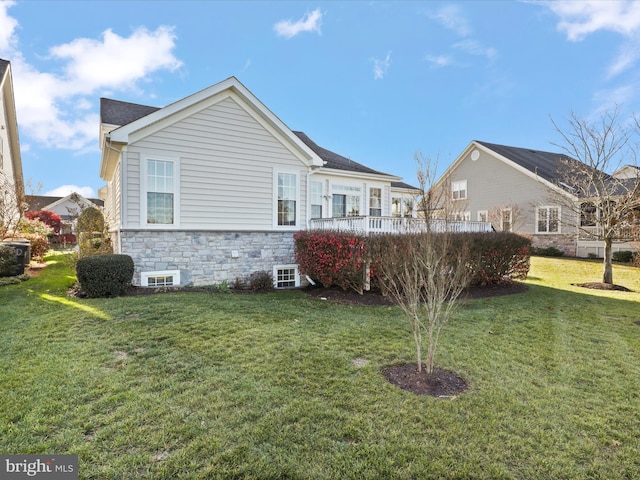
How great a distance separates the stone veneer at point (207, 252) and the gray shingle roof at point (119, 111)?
19.8ft

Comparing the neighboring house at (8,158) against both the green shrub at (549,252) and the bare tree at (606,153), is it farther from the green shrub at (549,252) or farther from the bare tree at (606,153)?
the green shrub at (549,252)

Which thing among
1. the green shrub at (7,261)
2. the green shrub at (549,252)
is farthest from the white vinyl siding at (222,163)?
the green shrub at (549,252)

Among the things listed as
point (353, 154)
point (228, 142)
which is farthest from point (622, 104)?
point (228, 142)

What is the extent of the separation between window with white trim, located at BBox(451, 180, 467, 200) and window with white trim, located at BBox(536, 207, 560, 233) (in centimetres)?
552

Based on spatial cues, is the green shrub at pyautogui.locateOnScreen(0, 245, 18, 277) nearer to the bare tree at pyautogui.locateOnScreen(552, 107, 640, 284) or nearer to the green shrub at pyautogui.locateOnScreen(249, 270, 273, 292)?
the green shrub at pyautogui.locateOnScreen(249, 270, 273, 292)

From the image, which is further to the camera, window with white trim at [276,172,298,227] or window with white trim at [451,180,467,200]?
window with white trim at [451,180,467,200]

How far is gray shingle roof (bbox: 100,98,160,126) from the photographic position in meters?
12.4

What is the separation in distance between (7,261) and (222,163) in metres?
6.91

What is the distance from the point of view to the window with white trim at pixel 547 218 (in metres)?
20.7

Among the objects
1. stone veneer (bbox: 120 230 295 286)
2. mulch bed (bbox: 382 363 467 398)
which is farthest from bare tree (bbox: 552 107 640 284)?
mulch bed (bbox: 382 363 467 398)

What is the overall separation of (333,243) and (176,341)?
4851 millimetres

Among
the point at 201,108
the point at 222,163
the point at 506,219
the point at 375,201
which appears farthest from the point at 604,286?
the point at 201,108

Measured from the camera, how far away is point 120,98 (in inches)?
560

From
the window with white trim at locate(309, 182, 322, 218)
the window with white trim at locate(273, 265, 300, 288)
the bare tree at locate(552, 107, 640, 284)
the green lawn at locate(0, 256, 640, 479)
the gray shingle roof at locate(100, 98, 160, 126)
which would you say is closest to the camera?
the green lawn at locate(0, 256, 640, 479)
